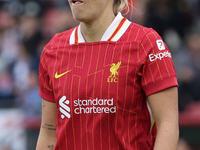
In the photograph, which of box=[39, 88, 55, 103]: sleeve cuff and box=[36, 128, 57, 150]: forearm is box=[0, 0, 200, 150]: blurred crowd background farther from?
box=[39, 88, 55, 103]: sleeve cuff

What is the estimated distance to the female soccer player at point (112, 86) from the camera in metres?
1.55

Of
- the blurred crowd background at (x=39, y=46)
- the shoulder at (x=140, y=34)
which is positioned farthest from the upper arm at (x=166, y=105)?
the blurred crowd background at (x=39, y=46)

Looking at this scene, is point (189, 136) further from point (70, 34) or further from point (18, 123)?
point (70, 34)

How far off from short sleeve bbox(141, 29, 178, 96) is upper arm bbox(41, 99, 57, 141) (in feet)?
1.95

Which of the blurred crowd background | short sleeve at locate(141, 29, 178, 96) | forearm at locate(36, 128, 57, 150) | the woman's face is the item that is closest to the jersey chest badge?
short sleeve at locate(141, 29, 178, 96)

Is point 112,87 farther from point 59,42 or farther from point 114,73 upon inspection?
point 59,42

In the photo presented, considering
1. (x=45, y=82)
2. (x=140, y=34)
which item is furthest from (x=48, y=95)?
(x=140, y=34)

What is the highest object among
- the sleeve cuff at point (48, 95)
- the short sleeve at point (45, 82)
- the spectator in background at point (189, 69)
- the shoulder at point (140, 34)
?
the shoulder at point (140, 34)

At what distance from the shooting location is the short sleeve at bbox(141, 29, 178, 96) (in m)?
1.54

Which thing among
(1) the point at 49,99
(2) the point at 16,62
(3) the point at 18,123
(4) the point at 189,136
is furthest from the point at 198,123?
(2) the point at 16,62

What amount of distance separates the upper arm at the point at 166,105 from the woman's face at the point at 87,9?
1.74 feet

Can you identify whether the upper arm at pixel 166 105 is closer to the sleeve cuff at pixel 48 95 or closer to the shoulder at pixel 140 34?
the shoulder at pixel 140 34

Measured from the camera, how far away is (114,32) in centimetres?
175

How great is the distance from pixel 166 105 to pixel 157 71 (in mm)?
168
